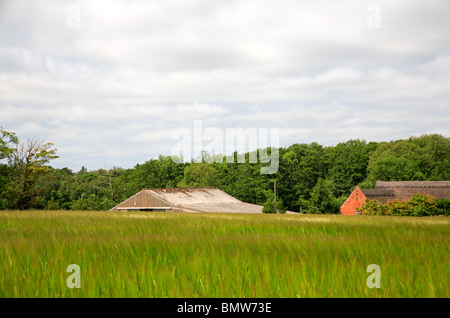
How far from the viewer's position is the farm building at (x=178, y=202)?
65.7m

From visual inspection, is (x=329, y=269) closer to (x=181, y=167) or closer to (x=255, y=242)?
(x=255, y=242)

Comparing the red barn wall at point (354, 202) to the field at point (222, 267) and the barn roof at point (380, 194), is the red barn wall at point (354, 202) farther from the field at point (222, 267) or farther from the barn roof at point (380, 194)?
the field at point (222, 267)

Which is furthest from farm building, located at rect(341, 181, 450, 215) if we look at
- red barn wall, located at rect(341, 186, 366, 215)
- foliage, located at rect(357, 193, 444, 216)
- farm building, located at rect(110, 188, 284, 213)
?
foliage, located at rect(357, 193, 444, 216)

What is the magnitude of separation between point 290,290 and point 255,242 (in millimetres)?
3057

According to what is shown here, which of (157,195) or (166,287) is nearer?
(166,287)

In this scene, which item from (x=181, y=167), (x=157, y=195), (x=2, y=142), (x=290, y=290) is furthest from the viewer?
(x=181, y=167)

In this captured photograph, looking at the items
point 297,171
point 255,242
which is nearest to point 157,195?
point 297,171

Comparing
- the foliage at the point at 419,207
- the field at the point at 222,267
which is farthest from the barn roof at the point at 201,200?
the field at the point at 222,267

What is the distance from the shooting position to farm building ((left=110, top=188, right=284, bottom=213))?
216 ft

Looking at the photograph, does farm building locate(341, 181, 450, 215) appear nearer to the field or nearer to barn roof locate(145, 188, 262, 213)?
barn roof locate(145, 188, 262, 213)

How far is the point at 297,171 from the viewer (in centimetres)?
11175

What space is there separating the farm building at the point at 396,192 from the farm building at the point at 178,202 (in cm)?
1959
